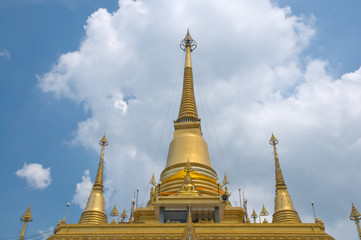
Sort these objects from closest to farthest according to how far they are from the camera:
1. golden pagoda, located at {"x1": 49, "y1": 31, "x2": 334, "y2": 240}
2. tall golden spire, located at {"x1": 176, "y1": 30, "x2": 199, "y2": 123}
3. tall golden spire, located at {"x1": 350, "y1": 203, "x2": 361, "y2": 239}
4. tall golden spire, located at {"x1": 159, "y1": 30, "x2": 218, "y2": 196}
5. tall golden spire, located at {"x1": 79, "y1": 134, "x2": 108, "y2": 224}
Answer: golden pagoda, located at {"x1": 49, "y1": 31, "x2": 334, "y2": 240} < tall golden spire, located at {"x1": 350, "y1": 203, "x2": 361, "y2": 239} < tall golden spire, located at {"x1": 79, "y1": 134, "x2": 108, "y2": 224} < tall golden spire, located at {"x1": 159, "y1": 30, "x2": 218, "y2": 196} < tall golden spire, located at {"x1": 176, "y1": 30, "x2": 199, "y2": 123}

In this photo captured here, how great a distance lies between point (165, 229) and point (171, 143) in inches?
532

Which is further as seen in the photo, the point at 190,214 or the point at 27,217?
the point at 27,217

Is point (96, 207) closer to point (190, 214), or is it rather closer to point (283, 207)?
point (190, 214)

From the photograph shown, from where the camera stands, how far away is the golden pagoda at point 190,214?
74.6 feet

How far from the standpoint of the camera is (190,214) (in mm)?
21641

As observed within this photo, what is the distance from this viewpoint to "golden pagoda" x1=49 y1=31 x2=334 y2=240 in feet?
74.6

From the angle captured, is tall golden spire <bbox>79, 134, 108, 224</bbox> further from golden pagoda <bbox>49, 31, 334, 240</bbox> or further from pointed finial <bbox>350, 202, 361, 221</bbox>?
pointed finial <bbox>350, 202, 361, 221</bbox>

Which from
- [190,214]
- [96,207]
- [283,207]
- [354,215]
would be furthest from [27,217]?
[354,215]

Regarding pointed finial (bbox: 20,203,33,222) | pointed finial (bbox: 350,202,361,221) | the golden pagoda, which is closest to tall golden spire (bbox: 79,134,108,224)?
the golden pagoda

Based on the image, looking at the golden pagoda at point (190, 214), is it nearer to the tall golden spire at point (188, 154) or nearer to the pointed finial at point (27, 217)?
the tall golden spire at point (188, 154)

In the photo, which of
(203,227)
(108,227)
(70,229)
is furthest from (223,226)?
(70,229)

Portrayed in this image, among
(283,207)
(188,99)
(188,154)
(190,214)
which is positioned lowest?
(190,214)

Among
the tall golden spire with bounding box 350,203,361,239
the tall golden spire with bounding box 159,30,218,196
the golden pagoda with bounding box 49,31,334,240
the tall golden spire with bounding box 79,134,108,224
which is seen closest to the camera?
the golden pagoda with bounding box 49,31,334,240

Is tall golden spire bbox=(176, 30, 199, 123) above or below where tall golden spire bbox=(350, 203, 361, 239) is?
above
